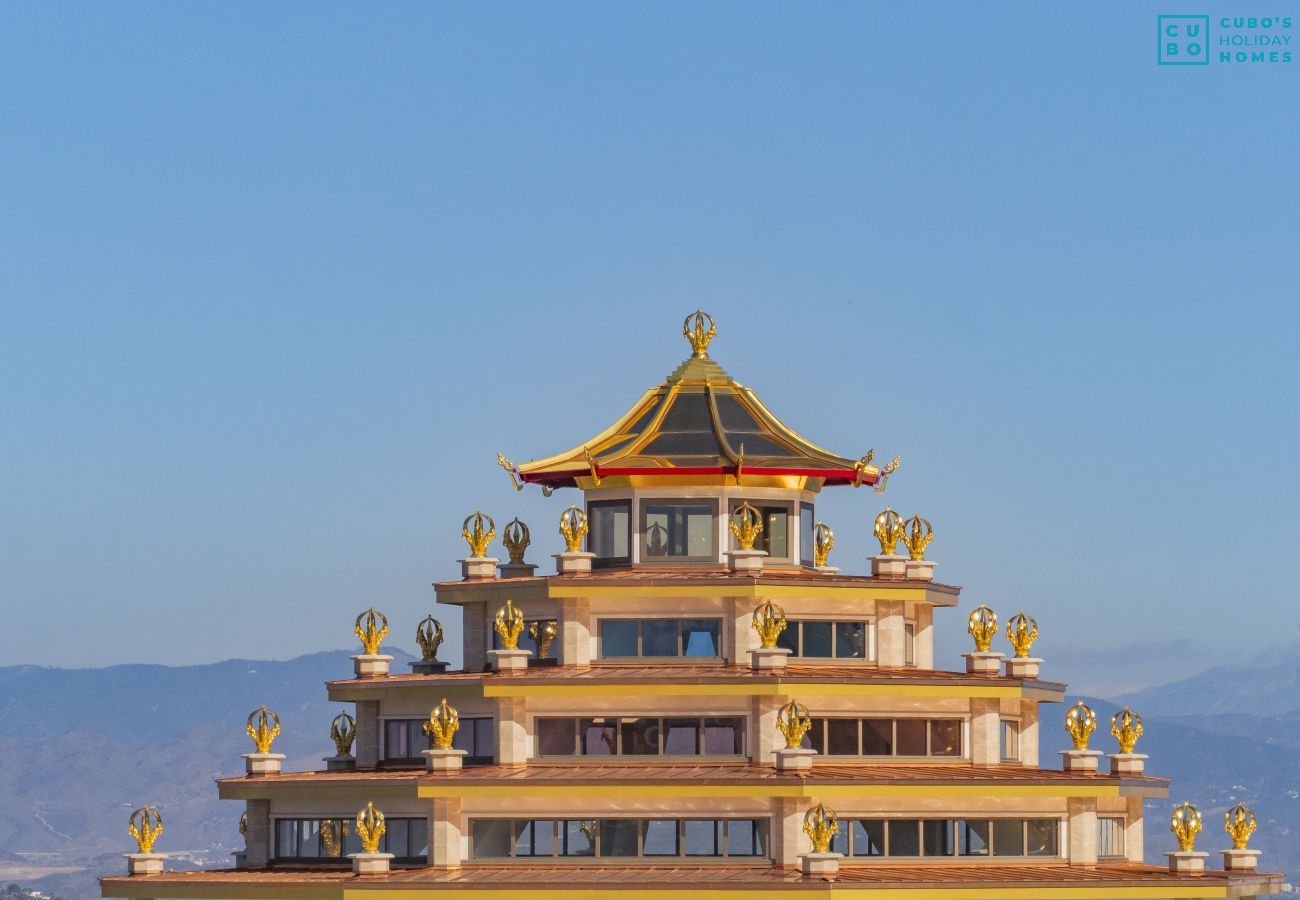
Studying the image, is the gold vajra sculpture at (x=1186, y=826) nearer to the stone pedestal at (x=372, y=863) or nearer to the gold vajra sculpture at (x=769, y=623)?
the gold vajra sculpture at (x=769, y=623)

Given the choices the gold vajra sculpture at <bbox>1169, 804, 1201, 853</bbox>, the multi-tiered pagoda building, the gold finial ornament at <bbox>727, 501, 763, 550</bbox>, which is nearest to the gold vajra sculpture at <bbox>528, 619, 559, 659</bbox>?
the multi-tiered pagoda building

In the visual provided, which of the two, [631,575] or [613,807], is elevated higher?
[631,575]

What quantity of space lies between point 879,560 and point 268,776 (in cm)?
1876

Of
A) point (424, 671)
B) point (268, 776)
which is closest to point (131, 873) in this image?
point (268, 776)

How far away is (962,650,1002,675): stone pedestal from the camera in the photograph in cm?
8238

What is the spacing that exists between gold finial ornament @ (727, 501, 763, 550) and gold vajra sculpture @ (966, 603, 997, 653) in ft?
22.1

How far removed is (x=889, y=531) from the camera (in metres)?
84.4

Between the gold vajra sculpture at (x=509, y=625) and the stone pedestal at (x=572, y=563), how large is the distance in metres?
2.09

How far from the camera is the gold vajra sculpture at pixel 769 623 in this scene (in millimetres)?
79062

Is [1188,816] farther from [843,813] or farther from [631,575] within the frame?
[631,575]

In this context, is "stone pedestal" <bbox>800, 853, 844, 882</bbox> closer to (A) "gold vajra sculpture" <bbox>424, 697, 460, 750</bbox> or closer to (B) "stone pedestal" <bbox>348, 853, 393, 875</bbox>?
(A) "gold vajra sculpture" <bbox>424, 697, 460, 750</bbox>

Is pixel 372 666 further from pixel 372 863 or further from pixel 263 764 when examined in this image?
pixel 372 863

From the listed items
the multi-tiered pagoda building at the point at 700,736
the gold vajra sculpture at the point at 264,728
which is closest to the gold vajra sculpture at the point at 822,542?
the multi-tiered pagoda building at the point at 700,736

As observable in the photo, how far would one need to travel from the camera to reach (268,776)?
82.9 m
